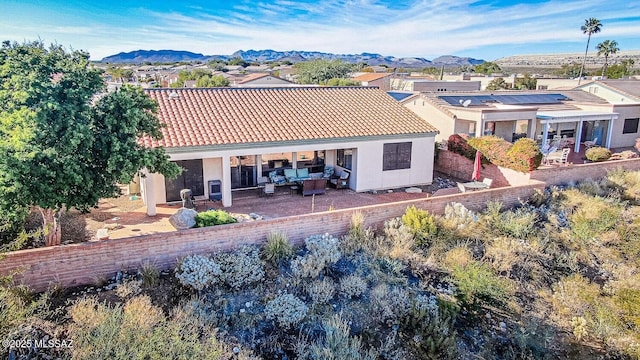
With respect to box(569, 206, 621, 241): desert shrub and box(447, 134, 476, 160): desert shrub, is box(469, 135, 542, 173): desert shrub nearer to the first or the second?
box(447, 134, 476, 160): desert shrub

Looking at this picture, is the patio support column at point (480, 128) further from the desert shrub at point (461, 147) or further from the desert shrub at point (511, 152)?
the desert shrub at point (511, 152)

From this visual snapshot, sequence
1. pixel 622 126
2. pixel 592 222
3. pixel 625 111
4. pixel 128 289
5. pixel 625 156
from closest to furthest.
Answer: pixel 128 289, pixel 592 222, pixel 625 156, pixel 625 111, pixel 622 126

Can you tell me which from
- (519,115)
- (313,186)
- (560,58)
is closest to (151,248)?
(313,186)

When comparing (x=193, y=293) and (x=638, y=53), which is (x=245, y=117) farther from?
(x=638, y=53)

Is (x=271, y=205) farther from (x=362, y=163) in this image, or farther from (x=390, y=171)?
(x=390, y=171)

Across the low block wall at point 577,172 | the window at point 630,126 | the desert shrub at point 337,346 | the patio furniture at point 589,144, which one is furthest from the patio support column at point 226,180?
the window at point 630,126

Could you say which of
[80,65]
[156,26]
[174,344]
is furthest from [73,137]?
[156,26]
